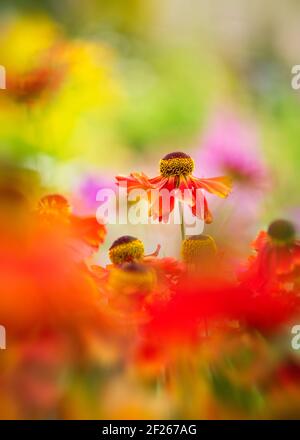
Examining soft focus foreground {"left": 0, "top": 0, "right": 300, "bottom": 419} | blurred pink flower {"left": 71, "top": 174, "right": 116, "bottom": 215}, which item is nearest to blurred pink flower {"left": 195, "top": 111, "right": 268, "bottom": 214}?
soft focus foreground {"left": 0, "top": 0, "right": 300, "bottom": 419}

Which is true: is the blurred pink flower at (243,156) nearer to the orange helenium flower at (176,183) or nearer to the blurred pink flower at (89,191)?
the orange helenium flower at (176,183)

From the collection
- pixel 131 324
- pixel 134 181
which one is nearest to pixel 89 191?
pixel 134 181

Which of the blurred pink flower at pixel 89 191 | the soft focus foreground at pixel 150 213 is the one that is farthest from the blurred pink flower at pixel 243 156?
the blurred pink flower at pixel 89 191

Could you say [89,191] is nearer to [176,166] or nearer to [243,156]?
[176,166]

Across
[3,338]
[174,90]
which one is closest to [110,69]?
[174,90]

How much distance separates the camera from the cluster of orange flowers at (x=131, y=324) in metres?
0.96

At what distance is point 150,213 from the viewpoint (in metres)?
0.98

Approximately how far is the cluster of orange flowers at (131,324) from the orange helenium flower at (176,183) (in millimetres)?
10

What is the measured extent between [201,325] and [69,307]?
204mm

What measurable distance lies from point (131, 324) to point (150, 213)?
0.17m

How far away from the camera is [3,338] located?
97 centimetres

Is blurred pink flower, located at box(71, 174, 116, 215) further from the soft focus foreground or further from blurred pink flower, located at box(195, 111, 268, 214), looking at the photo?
blurred pink flower, located at box(195, 111, 268, 214)

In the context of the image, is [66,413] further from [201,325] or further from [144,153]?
[144,153]

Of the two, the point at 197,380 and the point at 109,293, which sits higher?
the point at 109,293
